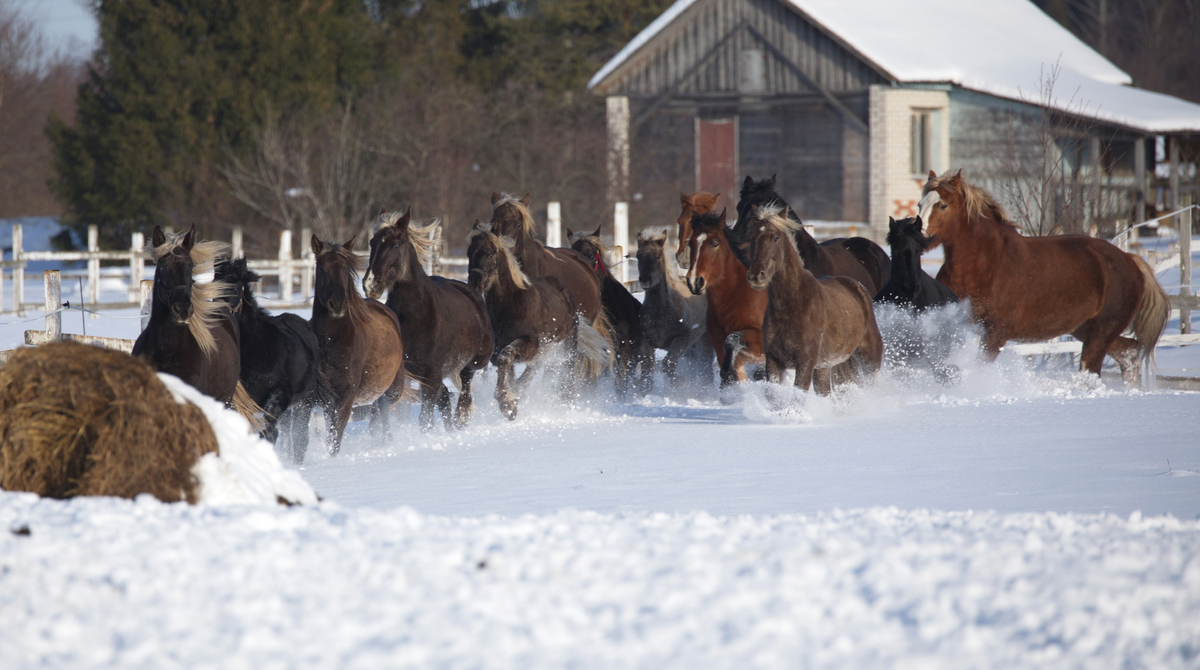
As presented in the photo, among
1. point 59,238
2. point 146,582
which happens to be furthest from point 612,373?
point 59,238

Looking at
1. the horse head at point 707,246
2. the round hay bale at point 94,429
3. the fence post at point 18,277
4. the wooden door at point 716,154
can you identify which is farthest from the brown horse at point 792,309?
the wooden door at point 716,154

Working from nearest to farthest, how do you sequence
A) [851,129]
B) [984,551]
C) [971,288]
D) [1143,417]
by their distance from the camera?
[984,551], [1143,417], [971,288], [851,129]

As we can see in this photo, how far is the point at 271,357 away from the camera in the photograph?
7.16m

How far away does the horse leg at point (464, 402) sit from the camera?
9133 millimetres

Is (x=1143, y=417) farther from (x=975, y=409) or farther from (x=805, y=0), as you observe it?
(x=805, y=0)

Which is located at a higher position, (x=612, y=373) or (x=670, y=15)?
(x=670, y=15)

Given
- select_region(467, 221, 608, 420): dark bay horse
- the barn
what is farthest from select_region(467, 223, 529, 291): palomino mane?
the barn

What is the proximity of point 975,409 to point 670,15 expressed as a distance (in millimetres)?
19686

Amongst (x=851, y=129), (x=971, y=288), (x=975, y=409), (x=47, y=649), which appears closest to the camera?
(x=47, y=649)

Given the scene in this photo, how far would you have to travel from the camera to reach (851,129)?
2541cm

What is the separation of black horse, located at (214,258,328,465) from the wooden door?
20.5 metres

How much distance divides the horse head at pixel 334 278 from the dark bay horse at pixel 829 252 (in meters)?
3.02

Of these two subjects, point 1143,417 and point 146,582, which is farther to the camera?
point 1143,417

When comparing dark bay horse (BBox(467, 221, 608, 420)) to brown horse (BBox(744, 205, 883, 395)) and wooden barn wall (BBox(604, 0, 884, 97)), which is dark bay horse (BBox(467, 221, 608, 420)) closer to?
brown horse (BBox(744, 205, 883, 395))
